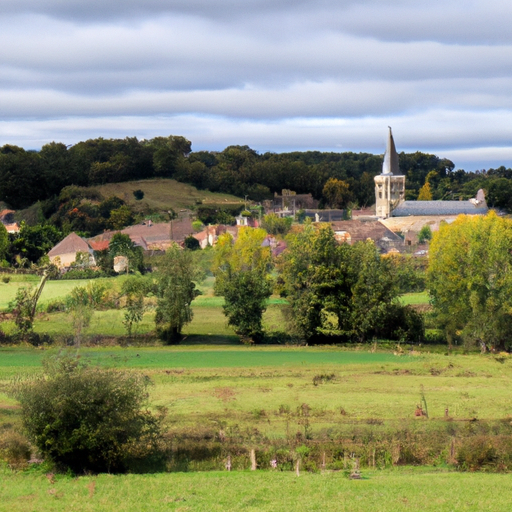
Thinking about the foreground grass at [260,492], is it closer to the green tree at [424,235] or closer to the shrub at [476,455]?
the shrub at [476,455]

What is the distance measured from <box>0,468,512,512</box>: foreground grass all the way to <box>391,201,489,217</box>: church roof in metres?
96.9

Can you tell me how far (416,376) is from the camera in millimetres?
33656

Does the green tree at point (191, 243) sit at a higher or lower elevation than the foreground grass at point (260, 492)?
higher

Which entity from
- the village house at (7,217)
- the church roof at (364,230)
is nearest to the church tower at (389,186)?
the church roof at (364,230)

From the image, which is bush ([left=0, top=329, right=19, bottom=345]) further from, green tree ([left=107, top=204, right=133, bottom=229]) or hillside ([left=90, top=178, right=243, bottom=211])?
hillside ([left=90, top=178, right=243, bottom=211])

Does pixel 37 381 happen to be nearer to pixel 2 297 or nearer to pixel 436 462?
pixel 436 462

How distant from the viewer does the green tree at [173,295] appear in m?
42.0

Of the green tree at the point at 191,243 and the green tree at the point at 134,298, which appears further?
the green tree at the point at 191,243

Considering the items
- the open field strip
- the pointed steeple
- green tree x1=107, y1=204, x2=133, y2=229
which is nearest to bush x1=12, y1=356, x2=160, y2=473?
the open field strip

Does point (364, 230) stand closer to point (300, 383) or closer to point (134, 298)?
point (134, 298)

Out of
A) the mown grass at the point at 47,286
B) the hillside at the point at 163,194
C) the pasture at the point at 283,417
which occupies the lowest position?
the pasture at the point at 283,417

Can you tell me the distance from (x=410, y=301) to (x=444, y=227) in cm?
667

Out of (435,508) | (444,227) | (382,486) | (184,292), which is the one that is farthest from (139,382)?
(444,227)

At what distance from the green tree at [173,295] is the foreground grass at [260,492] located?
21.0 m
